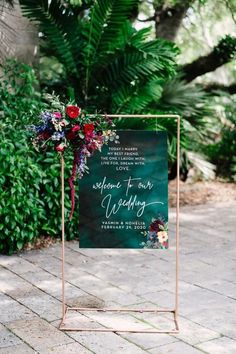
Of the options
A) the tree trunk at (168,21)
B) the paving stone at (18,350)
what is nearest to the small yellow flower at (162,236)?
the paving stone at (18,350)

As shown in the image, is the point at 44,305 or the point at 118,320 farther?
the point at 44,305

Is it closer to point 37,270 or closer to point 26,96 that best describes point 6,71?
point 26,96

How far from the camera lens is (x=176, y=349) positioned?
13.4ft

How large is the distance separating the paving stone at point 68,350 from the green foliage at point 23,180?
7.91 feet

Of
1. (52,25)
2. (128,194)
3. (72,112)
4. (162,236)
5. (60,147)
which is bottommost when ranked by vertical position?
(162,236)

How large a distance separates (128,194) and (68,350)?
1.24 meters

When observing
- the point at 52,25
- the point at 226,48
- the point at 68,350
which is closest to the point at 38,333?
the point at 68,350

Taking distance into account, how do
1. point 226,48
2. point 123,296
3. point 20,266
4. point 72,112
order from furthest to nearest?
point 226,48
point 20,266
point 123,296
point 72,112

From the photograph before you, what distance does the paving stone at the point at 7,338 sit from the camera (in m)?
4.15

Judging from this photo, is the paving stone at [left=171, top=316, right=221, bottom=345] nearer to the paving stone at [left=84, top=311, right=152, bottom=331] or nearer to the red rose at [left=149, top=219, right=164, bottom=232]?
the paving stone at [left=84, top=311, right=152, bottom=331]

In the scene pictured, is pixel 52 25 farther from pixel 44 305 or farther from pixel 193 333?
pixel 193 333

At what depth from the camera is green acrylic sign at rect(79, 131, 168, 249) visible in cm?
456

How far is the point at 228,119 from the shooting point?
39.0 ft

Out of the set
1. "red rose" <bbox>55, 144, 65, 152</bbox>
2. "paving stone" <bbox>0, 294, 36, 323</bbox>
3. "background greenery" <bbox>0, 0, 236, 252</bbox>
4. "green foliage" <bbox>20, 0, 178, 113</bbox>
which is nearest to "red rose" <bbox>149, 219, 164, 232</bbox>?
"red rose" <bbox>55, 144, 65, 152</bbox>
